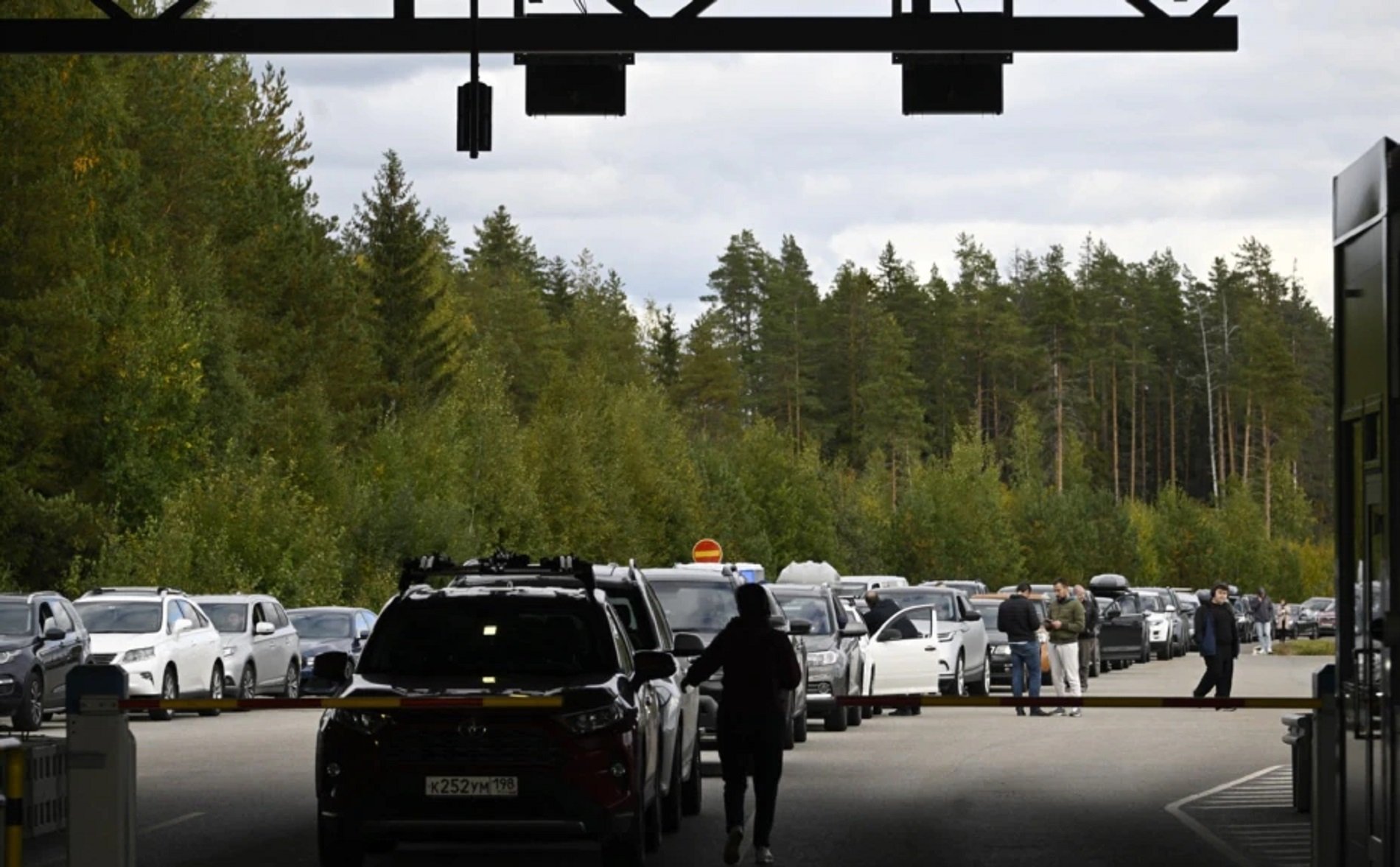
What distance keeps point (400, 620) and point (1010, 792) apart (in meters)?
8.26

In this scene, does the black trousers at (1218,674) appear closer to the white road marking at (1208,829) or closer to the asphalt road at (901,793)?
the asphalt road at (901,793)

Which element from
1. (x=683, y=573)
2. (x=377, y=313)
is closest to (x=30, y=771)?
(x=683, y=573)

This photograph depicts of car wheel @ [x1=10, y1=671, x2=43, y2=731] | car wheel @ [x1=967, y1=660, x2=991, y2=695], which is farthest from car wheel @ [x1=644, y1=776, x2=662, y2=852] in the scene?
car wheel @ [x1=967, y1=660, x2=991, y2=695]

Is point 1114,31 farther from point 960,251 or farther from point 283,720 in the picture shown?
point 960,251

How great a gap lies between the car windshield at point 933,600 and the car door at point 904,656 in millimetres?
2773

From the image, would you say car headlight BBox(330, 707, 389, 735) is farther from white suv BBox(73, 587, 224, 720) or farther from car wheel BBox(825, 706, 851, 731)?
white suv BBox(73, 587, 224, 720)

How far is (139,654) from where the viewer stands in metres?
36.0

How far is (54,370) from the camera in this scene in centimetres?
5638

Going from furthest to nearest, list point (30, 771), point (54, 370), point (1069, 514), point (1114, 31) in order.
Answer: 1. point (1069, 514)
2. point (54, 370)
3. point (1114, 31)
4. point (30, 771)

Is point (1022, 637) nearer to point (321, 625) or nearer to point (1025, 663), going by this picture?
point (1025, 663)

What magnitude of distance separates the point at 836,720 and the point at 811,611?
4.69ft

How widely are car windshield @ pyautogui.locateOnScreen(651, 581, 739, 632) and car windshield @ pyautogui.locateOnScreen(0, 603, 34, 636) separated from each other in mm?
9128

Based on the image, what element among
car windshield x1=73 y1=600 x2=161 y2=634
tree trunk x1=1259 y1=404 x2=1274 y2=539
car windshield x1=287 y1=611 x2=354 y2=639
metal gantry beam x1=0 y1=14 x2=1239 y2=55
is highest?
tree trunk x1=1259 y1=404 x2=1274 y2=539

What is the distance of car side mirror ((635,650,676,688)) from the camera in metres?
15.6
